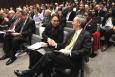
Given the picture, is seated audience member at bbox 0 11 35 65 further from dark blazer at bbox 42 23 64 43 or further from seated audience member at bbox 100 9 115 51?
seated audience member at bbox 100 9 115 51

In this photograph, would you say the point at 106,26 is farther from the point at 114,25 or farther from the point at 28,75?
the point at 28,75

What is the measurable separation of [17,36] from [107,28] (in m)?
2.06

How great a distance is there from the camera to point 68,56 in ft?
12.8

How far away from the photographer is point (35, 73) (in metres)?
4.00

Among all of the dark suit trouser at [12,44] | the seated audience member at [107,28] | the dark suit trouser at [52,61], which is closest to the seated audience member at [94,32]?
the seated audience member at [107,28]

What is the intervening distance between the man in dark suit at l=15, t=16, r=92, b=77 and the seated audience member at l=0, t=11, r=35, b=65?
5.73ft

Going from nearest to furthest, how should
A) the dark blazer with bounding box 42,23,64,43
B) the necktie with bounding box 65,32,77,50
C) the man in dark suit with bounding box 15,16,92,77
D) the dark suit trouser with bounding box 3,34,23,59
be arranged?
1. the man in dark suit with bounding box 15,16,92,77
2. the necktie with bounding box 65,32,77,50
3. the dark blazer with bounding box 42,23,64,43
4. the dark suit trouser with bounding box 3,34,23,59

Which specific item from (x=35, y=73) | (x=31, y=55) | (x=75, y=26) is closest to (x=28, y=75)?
(x=35, y=73)

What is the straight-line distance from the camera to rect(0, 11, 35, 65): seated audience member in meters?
5.77

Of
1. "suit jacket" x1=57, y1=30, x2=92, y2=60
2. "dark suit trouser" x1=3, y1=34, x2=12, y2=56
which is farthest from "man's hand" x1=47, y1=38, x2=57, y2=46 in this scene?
"dark suit trouser" x1=3, y1=34, x2=12, y2=56

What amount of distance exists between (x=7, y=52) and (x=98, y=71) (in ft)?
7.43

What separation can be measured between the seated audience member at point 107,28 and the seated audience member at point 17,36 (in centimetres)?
164

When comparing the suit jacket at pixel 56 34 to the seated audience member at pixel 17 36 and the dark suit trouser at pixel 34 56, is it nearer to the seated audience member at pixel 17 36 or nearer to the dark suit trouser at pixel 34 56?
the dark suit trouser at pixel 34 56

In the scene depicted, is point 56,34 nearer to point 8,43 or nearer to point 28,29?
point 28,29
